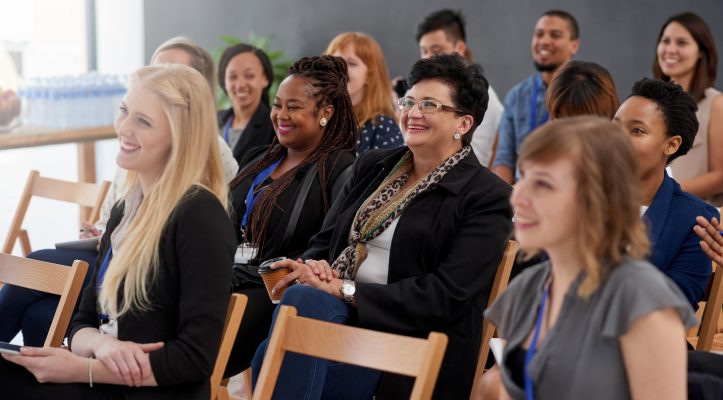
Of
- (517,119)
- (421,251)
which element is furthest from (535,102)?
(421,251)

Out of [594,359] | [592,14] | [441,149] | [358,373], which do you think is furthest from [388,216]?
[592,14]

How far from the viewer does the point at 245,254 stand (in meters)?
3.38

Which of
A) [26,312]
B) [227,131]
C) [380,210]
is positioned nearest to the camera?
[380,210]

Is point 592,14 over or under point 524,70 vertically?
over

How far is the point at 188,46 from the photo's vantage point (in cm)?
432

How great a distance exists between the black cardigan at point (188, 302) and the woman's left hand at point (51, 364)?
0.34 feet

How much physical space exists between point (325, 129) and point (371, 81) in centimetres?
116

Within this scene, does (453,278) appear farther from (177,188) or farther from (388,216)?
(177,188)

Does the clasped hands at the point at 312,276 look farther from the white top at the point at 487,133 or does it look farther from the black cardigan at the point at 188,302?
the white top at the point at 487,133

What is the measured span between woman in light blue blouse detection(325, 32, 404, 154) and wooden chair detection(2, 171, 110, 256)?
3.85 ft

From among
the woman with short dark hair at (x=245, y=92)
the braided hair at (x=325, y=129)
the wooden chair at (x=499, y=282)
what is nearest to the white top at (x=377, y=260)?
the wooden chair at (x=499, y=282)

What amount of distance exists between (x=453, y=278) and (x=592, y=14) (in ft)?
12.4

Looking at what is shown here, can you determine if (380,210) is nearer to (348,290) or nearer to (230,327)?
(348,290)

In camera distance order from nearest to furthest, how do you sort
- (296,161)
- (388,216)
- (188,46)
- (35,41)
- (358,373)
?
1. (358,373)
2. (388,216)
3. (296,161)
4. (188,46)
5. (35,41)
